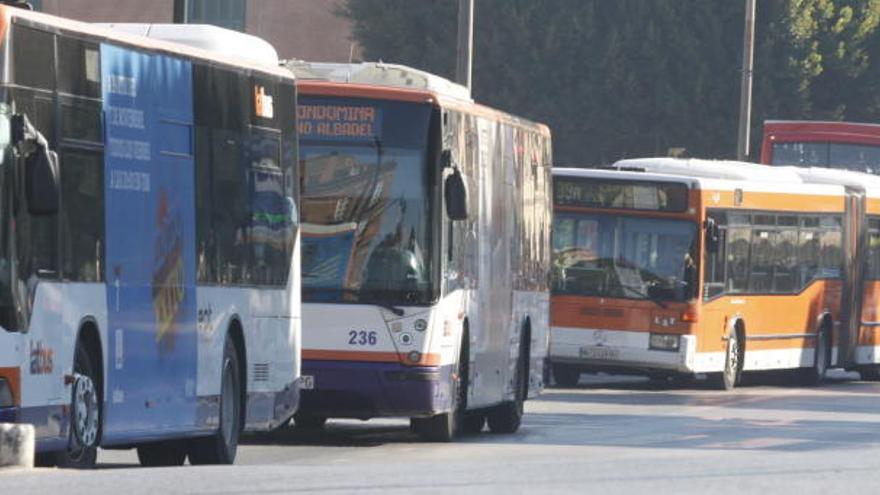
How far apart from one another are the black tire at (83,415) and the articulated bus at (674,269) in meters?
18.3

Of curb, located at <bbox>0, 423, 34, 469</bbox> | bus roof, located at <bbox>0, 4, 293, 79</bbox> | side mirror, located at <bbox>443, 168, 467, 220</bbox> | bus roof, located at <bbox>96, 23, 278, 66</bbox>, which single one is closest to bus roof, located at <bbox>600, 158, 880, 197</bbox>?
side mirror, located at <bbox>443, 168, 467, 220</bbox>

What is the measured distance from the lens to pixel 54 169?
13.2 meters

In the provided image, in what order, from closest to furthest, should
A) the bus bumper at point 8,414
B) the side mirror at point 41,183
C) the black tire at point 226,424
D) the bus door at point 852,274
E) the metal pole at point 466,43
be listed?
the bus bumper at point 8,414, the side mirror at point 41,183, the black tire at point 226,424, the bus door at point 852,274, the metal pole at point 466,43

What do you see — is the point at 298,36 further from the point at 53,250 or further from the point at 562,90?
the point at 53,250

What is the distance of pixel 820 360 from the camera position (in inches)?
1460

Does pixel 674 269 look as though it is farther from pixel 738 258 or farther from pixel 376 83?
pixel 376 83

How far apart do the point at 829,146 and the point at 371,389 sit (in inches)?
1116

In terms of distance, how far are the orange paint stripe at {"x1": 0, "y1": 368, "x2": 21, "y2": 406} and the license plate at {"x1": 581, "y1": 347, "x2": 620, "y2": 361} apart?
19.8 metres

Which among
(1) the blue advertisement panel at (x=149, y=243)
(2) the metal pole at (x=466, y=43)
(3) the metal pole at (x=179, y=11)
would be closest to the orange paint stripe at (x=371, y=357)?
(1) the blue advertisement panel at (x=149, y=243)

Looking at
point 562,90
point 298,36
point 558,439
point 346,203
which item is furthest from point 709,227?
point 298,36

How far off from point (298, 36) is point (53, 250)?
58751 millimetres

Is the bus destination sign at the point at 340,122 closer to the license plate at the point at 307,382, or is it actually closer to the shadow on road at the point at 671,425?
the license plate at the point at 307,382

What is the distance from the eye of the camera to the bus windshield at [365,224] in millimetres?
19797

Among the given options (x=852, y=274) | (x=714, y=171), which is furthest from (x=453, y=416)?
(x=852, y=274)
